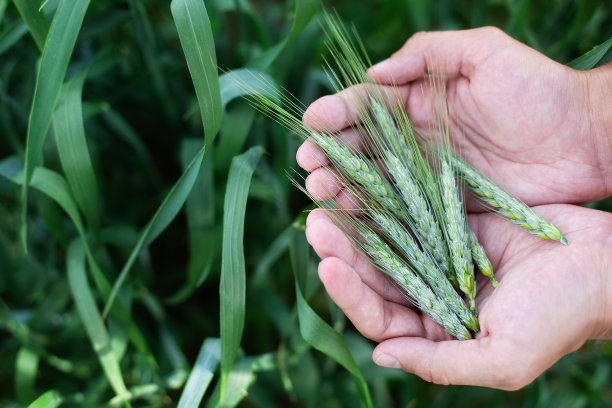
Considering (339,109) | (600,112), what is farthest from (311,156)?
(600,112)

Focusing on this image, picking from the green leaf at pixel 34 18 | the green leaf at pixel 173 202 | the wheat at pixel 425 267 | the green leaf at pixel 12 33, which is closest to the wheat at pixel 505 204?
the wheat at pixel 425 267

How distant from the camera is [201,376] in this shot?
0.86 metres

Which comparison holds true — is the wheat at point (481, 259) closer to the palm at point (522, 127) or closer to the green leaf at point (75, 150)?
the palm at point (522, 127)

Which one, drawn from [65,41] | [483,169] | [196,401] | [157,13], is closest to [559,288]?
[483,169]

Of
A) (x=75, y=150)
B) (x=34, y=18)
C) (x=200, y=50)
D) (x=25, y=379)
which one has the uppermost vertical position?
(x=34, y=18)

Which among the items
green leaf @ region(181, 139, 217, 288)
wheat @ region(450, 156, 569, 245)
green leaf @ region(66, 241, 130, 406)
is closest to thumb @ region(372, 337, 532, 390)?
wheat @ region(450, 156, 569, 245)

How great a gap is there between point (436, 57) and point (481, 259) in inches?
16.0

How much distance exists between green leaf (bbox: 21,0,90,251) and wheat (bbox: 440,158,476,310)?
26.0 inches

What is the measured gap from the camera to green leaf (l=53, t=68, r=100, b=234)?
89 cm

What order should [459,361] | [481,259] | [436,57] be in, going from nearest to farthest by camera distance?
1. [459,361]
2. [481,259]
3. [436,57]

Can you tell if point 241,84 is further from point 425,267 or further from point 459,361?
point 459,361

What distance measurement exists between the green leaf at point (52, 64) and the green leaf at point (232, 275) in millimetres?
331

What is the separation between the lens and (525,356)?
0.73m

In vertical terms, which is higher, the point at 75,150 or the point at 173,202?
the point at 75,150
